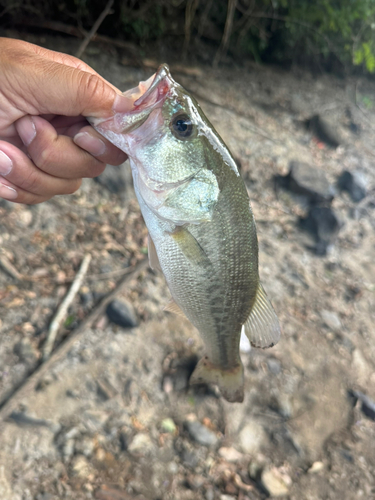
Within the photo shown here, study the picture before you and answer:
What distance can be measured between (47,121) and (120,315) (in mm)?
1928

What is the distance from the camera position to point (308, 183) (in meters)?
5.89

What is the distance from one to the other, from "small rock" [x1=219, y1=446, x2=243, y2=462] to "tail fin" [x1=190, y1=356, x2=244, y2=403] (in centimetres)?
97

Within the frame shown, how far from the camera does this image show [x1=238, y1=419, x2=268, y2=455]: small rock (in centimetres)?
283

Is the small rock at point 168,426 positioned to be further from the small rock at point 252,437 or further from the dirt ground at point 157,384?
the small rock at point 252,437

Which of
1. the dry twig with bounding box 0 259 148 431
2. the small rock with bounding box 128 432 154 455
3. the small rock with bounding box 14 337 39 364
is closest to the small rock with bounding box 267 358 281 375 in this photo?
the small rock with bounding box 128 432 154 455

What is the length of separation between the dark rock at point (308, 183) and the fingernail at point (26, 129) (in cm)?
497

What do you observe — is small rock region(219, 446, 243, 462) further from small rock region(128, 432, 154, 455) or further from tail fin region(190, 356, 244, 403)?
tail fin region(190, 356, 244, 403)

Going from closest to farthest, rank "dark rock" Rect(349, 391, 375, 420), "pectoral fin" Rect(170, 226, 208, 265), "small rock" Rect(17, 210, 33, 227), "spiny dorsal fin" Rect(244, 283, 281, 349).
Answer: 1. "pectoral fin" Rect(170, 226, 208, 265)
2. "spiny dorsal fin" Rect(244, 283, 281, 349)
3. "dark rock" Rect(349, 391, 375, 420)
4. "small rock" Rect(17, 210, 33, 227)

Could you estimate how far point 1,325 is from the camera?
277 centimetres

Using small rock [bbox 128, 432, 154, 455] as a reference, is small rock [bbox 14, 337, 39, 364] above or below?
above

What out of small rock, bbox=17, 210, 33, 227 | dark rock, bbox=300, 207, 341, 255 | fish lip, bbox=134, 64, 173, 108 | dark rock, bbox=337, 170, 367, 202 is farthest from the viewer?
dark rock, bbox=337, 170, 367, 202

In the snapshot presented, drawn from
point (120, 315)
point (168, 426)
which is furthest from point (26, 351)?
point (168, 426)

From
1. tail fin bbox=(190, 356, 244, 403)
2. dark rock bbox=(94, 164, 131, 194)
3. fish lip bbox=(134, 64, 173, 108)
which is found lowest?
dark rock bbox=(94, 164, 131, 194)

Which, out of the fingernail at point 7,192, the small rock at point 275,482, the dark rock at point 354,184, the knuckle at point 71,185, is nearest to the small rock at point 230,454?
the small rock at point 275,482
